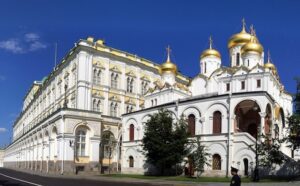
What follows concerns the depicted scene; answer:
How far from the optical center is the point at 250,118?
48.6 m

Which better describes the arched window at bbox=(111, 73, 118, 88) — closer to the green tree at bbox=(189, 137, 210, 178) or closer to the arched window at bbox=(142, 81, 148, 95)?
the arched window at bbox=(142, 81, 148, 95)

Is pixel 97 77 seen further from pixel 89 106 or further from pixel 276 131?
pixel 276 131

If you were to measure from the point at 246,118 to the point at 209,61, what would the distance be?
533 inches

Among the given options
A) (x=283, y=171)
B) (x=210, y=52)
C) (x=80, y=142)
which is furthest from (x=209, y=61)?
(x=283, y=171)

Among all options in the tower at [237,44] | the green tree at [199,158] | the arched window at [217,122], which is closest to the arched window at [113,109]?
the tower at [237,44]

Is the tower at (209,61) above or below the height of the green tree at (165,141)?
above

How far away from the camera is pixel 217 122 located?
1779 inches

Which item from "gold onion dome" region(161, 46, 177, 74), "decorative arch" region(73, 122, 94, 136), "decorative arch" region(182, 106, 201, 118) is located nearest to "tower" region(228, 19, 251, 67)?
"gold onion dome" region(161, 46, 177, 74)

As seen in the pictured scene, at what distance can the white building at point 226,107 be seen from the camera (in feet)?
140

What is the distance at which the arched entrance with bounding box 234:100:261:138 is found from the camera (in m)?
44.5

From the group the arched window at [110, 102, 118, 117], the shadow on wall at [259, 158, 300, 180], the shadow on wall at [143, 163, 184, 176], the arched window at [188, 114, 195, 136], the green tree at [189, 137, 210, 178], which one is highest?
the arched window at [110, 102, 118, 117]

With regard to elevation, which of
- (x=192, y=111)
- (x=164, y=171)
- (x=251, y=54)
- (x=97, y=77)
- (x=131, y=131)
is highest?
(x=251, y=54)

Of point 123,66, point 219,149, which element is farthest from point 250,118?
point 123,66

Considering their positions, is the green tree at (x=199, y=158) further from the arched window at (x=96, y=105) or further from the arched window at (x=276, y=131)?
the arched window at (x=96, y=105)
